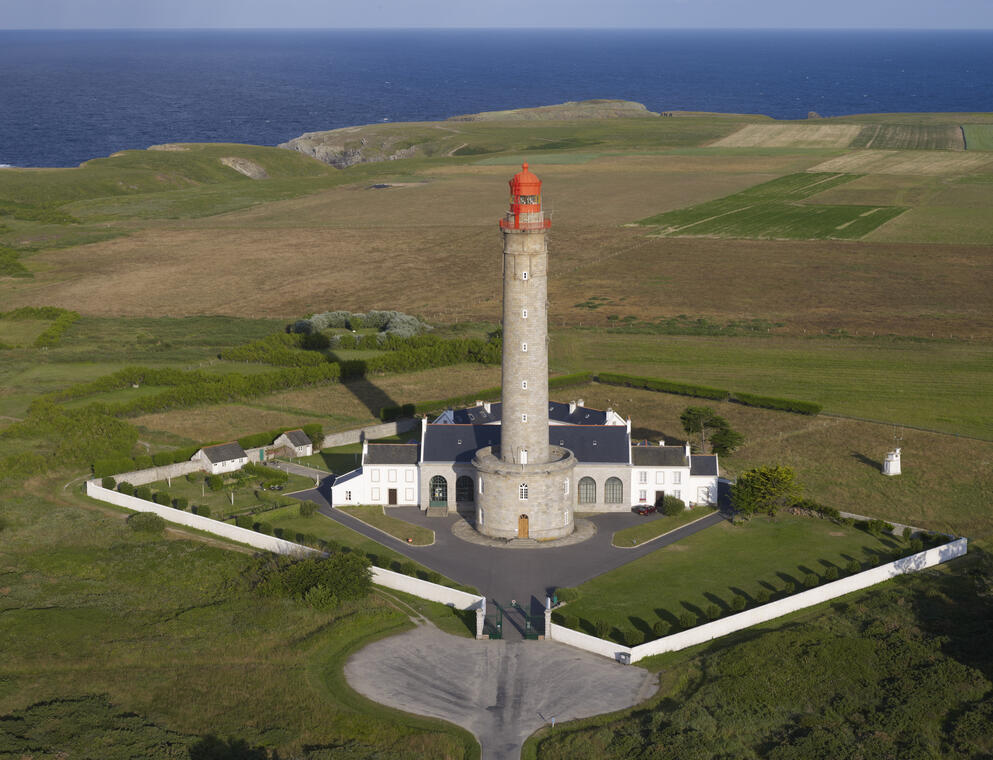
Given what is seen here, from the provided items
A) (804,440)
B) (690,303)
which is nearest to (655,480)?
(804,440)

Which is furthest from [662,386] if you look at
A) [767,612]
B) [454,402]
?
[767,612]

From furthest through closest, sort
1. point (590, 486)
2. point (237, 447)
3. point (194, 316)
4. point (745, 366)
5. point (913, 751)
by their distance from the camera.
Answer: point (194, 316) < point (745, 366) < point (237, 447) < point (590, 486) < point (913, 751)

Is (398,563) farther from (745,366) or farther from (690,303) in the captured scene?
(690,303)

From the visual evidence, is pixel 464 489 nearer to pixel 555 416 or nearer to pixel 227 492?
pixel 555 416

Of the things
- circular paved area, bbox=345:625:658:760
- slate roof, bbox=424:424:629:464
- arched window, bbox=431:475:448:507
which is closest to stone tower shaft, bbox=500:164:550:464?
slate roof, bbox=424:424:629:464

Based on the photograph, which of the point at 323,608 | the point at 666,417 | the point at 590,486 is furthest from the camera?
the point at 666,417

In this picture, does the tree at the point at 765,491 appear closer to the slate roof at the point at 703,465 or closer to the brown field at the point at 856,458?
the slate roof at the point at 703,465
